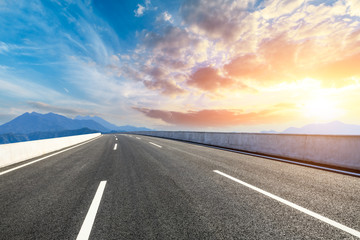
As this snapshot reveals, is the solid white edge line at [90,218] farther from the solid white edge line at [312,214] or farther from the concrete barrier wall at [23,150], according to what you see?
the concrete barrier wall at [23,150]

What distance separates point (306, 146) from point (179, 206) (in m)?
7.14

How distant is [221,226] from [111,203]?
6.51ft

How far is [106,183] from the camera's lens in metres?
3.99

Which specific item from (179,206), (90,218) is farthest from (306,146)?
(90,218)

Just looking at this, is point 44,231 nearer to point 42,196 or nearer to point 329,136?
point 42,196

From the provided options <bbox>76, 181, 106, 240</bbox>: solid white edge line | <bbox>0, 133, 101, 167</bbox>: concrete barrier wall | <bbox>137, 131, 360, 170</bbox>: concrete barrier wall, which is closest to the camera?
<bbox>76, 181, 106, 240</bbox>: solid white edge line

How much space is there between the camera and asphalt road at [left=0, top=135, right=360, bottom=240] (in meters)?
2.15

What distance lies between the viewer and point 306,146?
7.15 meters

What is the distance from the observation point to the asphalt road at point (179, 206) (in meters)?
2.15

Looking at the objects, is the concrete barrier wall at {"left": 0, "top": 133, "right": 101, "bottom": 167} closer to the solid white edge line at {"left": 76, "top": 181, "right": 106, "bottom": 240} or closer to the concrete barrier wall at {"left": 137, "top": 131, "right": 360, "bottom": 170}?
the solid white edge line at {"left": 76, "top": 181, "right": 106, "bottom": 240}

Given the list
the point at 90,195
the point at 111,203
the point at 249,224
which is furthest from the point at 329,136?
the point at 90,195

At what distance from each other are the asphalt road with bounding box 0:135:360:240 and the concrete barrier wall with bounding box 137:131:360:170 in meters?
1.64

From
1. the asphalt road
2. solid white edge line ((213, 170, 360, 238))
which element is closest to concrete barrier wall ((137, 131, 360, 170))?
the asphalt road

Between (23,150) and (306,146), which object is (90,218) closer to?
(23,150)
